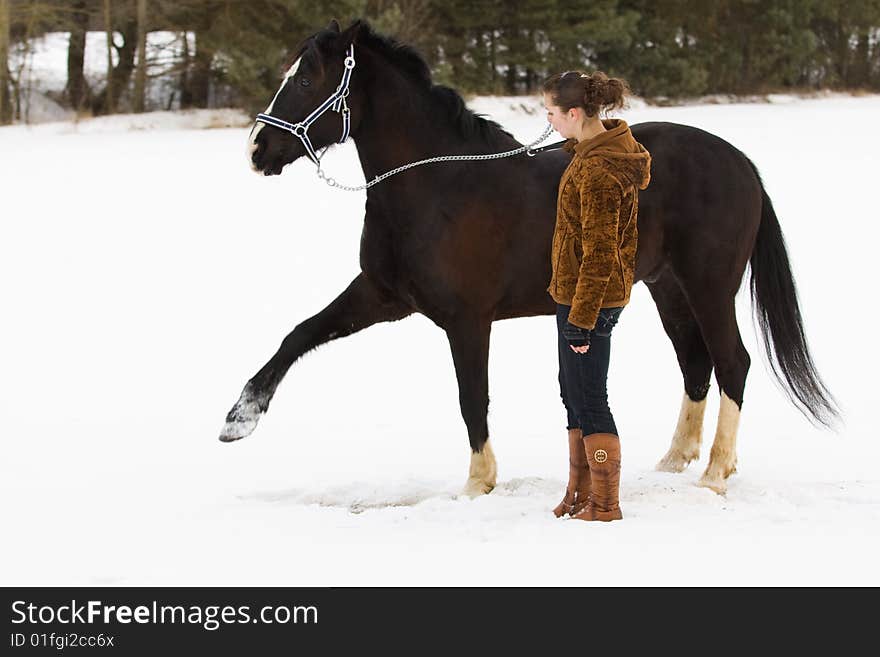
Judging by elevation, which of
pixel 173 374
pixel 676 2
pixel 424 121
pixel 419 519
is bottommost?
pixel 173 374

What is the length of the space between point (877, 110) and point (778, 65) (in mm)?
4829

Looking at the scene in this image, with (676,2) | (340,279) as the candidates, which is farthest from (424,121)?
(676,2)

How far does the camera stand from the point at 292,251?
38.9ft

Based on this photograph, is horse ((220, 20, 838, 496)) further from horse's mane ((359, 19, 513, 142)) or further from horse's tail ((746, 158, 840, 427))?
horse's tail ((746, 158, 840, 427))

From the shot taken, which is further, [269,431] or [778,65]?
[778,65]

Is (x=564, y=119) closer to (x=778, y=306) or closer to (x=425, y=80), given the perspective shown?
(x=425, y=80)

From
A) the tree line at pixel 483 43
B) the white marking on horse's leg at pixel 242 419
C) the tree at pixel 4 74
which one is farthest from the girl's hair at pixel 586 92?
the tree at pixel 4 74


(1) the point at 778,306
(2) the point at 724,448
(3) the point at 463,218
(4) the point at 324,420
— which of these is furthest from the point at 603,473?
(4) the point at 324,420

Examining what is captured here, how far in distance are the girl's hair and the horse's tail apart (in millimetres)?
1556

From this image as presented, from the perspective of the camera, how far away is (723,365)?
16.9ft

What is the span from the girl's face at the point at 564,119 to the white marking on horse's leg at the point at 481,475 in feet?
4.64

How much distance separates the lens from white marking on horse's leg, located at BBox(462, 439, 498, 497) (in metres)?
4.82

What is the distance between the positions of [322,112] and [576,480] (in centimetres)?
178
